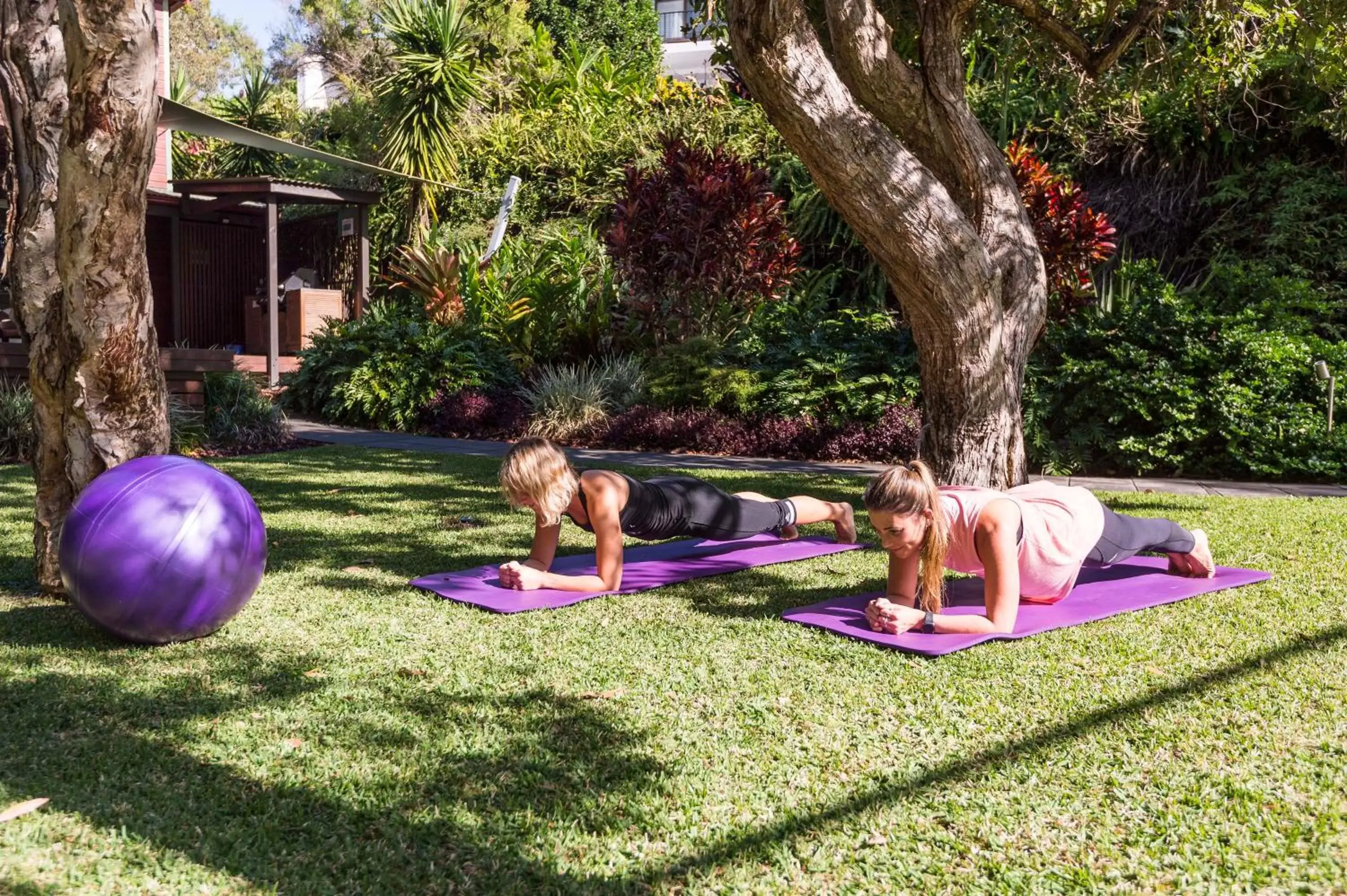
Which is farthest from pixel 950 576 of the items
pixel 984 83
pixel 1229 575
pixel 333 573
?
pixel 984 83

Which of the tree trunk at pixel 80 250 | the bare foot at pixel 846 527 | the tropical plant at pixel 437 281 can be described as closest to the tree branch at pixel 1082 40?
the bare foot at pixel 846 527

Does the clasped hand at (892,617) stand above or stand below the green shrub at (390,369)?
below

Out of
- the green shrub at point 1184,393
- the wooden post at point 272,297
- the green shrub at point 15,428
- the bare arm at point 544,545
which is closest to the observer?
the bare arm at point 544,545

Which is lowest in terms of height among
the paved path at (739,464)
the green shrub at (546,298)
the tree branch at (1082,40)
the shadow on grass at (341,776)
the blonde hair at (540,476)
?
the shadow on grass at (341,776)

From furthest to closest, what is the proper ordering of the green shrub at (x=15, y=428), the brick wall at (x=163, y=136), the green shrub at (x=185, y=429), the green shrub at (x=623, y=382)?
the brick wall at (x=163, y=136) → the green shrub at (x=623, y=382) → the green shrub at (x=185, y=429) → the green shrub at (x=15, y=428)

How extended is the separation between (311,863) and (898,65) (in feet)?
20.4

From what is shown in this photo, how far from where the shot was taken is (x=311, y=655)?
4.47 m

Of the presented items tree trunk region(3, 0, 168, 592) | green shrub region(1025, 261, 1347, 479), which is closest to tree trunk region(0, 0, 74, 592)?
tree trunk region(3, 0, 168, 592)

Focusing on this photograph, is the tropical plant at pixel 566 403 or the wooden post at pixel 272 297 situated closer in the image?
the tropical plant at pixel 566 403

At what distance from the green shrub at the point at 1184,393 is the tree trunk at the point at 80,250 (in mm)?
7977

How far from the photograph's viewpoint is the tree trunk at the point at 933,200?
22.2ft

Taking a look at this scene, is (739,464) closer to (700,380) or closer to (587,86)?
(700,380)

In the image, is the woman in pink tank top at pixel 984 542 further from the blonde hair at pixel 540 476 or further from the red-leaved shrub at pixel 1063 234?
the red-leaved shrub at pixel 1063 234

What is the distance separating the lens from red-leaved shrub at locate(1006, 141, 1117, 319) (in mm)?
11148
